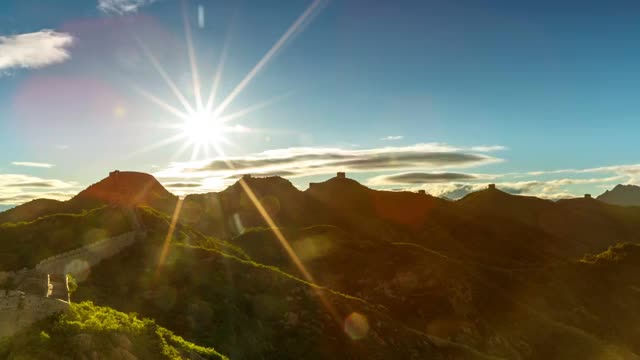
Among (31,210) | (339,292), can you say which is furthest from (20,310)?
(31,210)

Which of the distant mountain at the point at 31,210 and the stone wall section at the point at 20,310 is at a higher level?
the stone wall section at the point at 20,310

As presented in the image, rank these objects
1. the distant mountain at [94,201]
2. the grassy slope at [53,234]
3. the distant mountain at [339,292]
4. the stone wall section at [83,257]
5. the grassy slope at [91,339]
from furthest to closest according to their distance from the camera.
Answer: the distant mountain at [94,201] → the grassy slope at [53,234] → the distant mountain at [339,292] → the stone wall section at [83,257] → the grassy slope at [91,339]

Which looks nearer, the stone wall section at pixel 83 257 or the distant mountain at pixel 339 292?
the stone wall section at pixel 83 257

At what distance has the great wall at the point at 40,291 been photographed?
19.4 m

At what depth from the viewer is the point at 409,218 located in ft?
635

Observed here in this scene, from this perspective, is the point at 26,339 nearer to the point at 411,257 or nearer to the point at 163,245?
the point at 163,245

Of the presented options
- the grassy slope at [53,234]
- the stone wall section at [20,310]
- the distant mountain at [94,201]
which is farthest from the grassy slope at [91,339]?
the distant mountain at [94,201]

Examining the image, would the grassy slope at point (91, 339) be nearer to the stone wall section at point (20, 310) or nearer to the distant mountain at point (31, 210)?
the stone wall section at point (20, 310)

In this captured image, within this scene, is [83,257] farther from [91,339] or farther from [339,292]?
[339,292]

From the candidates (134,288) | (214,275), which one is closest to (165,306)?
(134,288)

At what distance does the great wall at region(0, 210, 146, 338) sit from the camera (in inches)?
765

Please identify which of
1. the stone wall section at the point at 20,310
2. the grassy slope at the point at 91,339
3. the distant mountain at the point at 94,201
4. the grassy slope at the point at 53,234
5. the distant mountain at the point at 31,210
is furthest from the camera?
the distant mountain at the point at 31,210

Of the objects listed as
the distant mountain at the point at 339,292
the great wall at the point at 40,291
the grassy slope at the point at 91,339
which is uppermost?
the great wall at the point at 40,291

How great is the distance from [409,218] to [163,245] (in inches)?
6099
